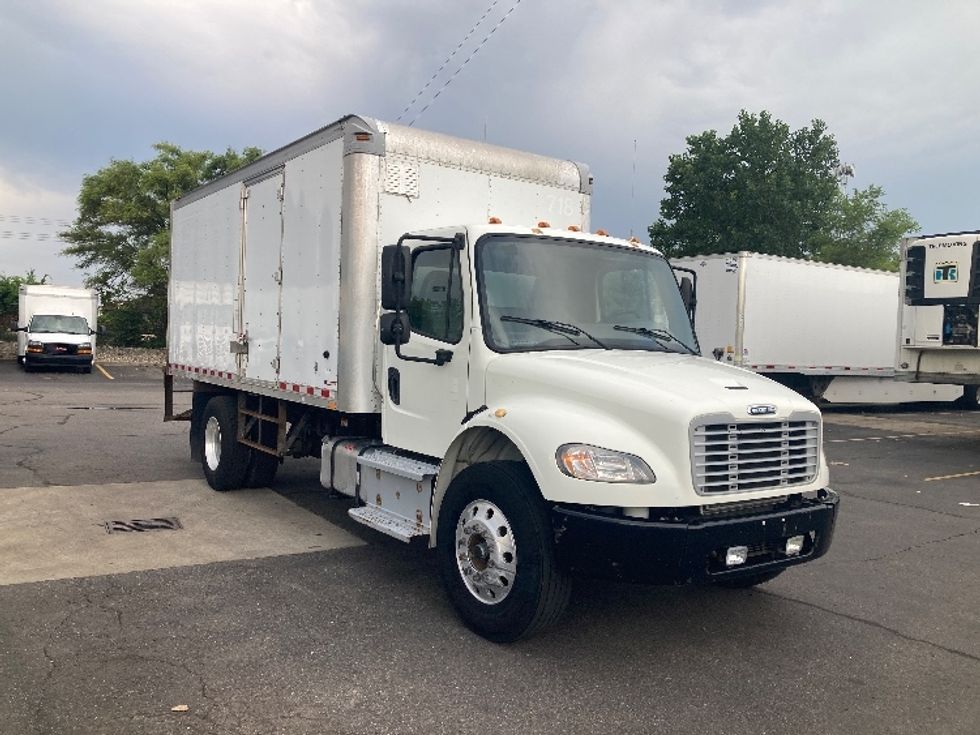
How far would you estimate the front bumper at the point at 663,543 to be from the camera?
4.27 meters

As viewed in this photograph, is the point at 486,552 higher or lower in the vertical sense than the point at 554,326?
lower

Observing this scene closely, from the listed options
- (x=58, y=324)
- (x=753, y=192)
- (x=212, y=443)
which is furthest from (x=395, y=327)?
(x=753, y=192)

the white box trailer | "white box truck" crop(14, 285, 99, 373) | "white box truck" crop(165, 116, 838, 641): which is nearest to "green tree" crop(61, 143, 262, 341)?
"white box truck" crop(14, 285, 99, 373)

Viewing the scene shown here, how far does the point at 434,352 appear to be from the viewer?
570 centimetres

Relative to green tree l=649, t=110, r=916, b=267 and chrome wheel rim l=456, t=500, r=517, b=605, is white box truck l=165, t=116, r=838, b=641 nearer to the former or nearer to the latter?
chrome wheel rim l=456, t=500, r=517, b=605

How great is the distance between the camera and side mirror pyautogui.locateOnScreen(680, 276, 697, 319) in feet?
20.8

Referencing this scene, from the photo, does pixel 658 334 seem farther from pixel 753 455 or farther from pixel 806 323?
pixel 806 323

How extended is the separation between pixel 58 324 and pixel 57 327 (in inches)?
6.2

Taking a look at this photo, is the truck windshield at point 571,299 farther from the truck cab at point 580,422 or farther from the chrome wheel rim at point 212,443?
the chrome wheel rim at point 212,443

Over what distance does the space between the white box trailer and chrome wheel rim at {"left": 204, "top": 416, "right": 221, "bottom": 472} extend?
1116 cm

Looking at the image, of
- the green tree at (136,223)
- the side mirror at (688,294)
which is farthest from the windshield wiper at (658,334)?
the green tree at (136,223)

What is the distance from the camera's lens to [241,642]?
473 cm

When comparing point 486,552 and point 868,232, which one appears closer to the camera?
point 486,552

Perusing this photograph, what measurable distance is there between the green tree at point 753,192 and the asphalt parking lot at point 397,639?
116ft
